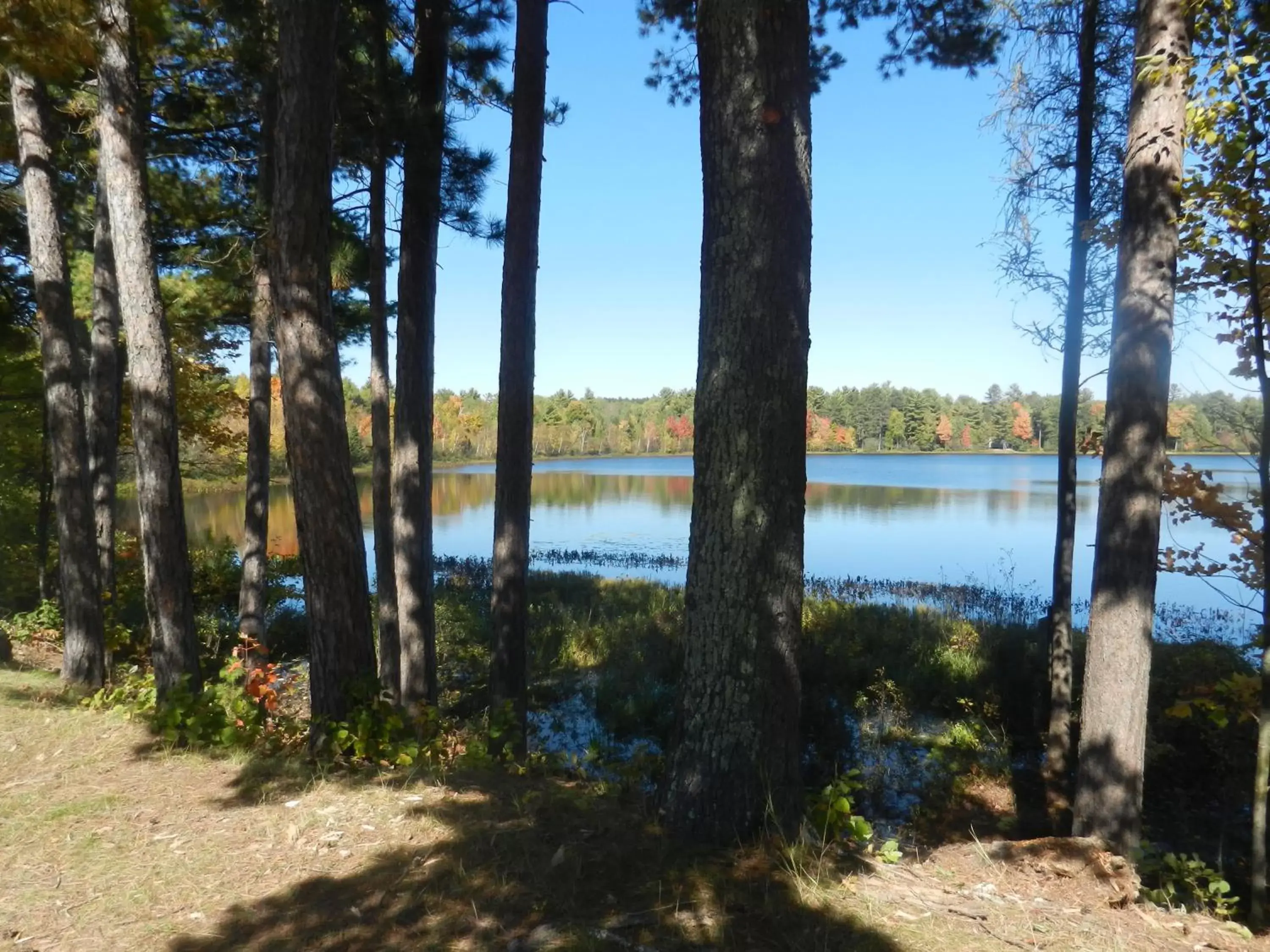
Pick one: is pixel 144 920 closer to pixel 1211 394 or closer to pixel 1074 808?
pixel 1074 808

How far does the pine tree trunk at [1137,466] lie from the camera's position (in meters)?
4.46

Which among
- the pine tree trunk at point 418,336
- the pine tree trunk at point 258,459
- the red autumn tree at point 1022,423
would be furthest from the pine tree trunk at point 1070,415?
the red autumn tree at point 1022,423

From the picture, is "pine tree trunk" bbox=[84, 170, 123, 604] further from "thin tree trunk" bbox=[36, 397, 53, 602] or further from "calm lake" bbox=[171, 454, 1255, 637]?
"calm lake" bbox=[171, 454, 1255, 637]

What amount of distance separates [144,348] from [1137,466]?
6.40 meters

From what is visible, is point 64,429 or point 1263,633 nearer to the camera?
point 1263,633

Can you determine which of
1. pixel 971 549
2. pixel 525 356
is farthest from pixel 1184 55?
pixel 971 549

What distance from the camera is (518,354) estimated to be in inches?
258

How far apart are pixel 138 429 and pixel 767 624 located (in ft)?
15.8

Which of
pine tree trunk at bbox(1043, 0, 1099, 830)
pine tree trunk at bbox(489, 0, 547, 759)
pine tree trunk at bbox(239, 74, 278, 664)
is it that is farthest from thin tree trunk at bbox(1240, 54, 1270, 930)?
pine tree trunk at bbox(239, 74, 278, 664)

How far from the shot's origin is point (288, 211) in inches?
182

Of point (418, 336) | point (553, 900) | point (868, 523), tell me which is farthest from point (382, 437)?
point (868, 523)

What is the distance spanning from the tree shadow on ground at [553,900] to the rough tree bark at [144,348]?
3458 mm

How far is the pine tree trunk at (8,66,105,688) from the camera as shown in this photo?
693cm

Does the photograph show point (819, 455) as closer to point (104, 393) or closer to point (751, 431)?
point (104, 393)
